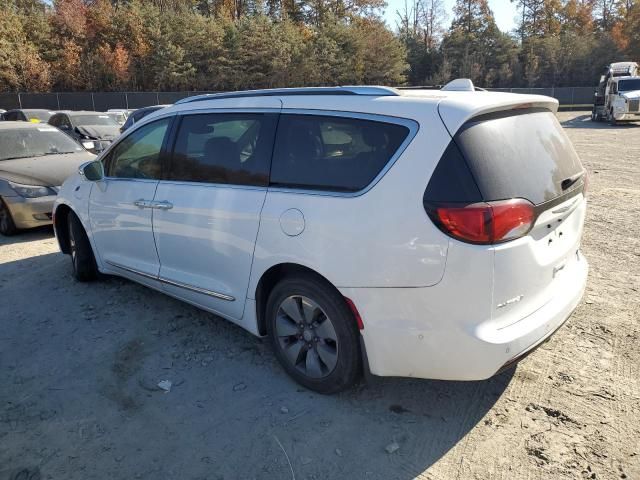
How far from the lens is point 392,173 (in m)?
2.66

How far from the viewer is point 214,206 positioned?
3486mm

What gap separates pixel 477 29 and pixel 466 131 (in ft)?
224

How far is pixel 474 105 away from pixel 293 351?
5.95 ft

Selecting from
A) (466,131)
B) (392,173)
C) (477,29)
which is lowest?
(392,173)

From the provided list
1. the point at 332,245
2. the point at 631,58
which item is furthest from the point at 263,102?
the point at 631,58

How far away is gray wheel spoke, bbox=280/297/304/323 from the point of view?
10.4 ft

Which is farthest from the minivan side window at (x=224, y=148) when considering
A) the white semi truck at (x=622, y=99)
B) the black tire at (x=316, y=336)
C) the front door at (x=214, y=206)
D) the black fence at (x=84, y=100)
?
the black fence at (x=84, y=100)

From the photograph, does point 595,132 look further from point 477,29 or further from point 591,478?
point 477,29

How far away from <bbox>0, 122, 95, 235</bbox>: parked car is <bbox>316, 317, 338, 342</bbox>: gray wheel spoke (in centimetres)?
543

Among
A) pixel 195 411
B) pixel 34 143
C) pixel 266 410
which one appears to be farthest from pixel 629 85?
pixel 195 411

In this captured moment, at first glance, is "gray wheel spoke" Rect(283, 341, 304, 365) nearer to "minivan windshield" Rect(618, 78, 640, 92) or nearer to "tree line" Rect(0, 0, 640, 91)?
"minivan windshield" Rect(618, 78, 640, 92)

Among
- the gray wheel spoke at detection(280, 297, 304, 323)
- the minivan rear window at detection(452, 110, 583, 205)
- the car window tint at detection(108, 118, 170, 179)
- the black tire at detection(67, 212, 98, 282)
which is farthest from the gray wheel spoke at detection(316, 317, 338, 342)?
the black tire at detection(67, 212, 98, 282)

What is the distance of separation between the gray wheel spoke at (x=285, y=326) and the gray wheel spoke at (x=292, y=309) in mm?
46

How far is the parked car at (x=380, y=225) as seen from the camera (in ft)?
8.32
